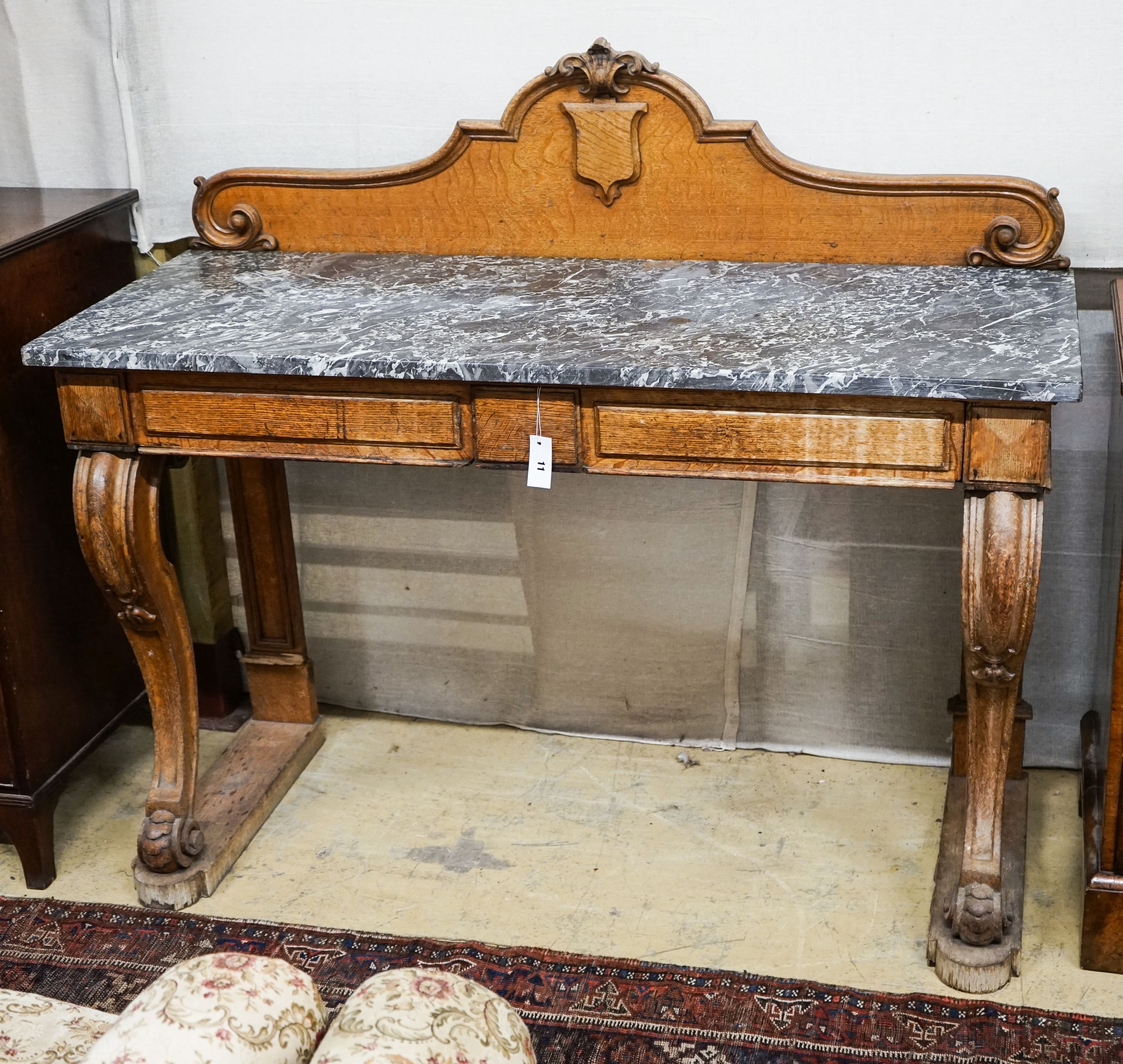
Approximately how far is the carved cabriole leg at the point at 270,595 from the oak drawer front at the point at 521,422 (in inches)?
29.3

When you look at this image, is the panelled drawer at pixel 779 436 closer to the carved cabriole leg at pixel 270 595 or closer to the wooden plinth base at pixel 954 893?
the wooden plinth base at pixel 954 893

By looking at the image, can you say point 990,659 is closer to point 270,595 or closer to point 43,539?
point 270,595

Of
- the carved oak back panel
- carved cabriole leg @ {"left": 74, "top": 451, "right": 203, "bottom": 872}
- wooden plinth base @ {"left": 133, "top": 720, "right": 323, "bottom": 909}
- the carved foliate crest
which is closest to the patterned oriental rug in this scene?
wooden plinth base @ {"left": 133, "top": 720, "right": 323, "bottom": 909}

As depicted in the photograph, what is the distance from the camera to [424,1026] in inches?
42.2

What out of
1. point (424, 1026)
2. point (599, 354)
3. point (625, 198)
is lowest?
point (424, 1026)

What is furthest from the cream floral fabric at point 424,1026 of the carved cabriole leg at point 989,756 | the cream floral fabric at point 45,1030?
the carved cabriole leg at point 989,756

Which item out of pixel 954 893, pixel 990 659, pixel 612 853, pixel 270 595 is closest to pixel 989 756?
pixel 990 659

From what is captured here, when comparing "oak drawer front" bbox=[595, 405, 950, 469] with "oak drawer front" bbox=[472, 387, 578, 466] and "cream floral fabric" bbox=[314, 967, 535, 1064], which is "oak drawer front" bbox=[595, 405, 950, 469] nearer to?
"oak drawer front" bbox=[472, 387, 578, 466]

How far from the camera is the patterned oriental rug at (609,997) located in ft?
6.31

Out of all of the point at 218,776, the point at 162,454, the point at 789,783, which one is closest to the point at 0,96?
the point at 162,454

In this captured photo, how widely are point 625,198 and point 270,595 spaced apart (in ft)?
3.35

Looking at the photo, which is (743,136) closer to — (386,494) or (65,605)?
(386,494)

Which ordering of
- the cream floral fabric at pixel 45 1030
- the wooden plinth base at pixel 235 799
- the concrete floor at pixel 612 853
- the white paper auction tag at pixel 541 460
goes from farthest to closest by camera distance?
the wooden plinth base at pixel 235 799
the concrete floor at pixel 612 853
the white paper auction tag at pixel 541 460
the cream floral fabric at pixel 45 1030

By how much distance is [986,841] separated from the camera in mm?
2012
